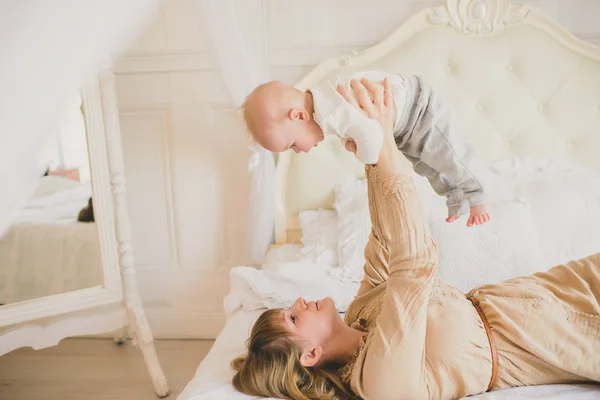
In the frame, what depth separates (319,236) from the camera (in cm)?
218

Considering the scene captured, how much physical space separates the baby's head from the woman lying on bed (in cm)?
12

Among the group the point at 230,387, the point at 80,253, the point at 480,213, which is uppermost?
the point at 480,213

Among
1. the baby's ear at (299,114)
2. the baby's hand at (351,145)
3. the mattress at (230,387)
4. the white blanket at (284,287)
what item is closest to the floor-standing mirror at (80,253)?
the white blanket at (284,287)

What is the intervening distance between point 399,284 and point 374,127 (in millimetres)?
356

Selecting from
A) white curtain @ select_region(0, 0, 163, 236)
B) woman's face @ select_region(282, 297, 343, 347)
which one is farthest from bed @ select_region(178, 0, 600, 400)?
white curtain @ select_region(0, 0, 163, 236)

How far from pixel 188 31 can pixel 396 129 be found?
1522 mm

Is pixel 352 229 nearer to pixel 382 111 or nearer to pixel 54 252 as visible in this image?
pixel 382 111

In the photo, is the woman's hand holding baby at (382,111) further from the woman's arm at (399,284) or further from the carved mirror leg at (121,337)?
the carved mirror leg at (121,337)

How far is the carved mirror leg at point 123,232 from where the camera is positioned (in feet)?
6.89

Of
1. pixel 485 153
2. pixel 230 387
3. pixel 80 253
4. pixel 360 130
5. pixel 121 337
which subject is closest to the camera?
pixel 360 130

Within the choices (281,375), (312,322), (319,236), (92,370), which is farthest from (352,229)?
(92,370)

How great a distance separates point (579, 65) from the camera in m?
2.25

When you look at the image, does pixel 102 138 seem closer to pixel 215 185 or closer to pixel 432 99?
pixel 215 185

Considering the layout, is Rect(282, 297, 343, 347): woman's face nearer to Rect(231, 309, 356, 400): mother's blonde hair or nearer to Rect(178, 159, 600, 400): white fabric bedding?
Rect(231, 309, 356, 400): mother's blonde hair
